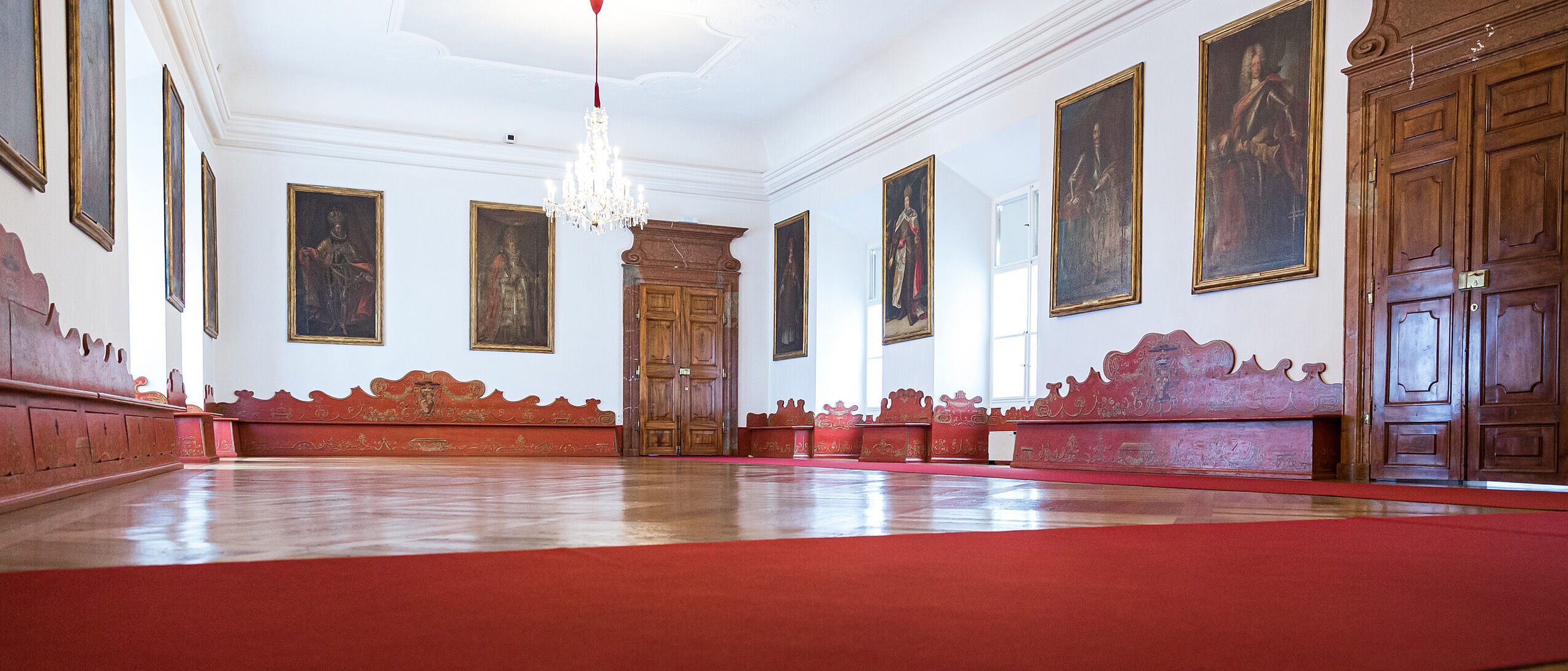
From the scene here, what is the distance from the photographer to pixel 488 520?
2844mm

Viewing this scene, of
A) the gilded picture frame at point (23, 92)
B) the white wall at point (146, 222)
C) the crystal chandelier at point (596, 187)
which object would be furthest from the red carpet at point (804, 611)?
the crystal chandelier at point (596, 187)

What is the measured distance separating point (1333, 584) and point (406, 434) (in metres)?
13.0

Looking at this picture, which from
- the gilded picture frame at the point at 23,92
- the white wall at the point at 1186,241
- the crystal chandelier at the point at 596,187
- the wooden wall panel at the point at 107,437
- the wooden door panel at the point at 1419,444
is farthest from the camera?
the crystal chandelier at the point at 596,187

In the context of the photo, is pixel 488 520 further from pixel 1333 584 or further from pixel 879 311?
pixel 879 311

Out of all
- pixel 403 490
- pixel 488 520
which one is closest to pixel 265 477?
pixel 403 490

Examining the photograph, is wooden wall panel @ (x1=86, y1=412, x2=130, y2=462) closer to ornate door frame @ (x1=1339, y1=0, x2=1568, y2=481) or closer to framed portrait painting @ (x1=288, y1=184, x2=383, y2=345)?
ornate door frame @ (x1=1339, y1=0, x2=1568, y2=481)

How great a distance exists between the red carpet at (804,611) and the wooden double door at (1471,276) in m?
4.42

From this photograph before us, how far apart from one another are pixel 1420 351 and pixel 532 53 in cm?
965

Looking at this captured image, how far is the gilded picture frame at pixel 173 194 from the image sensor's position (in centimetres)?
836

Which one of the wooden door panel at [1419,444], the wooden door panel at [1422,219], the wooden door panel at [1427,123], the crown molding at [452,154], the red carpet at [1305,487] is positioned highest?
the crown molding at [452,154]

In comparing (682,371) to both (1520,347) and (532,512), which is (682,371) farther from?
(532,512)

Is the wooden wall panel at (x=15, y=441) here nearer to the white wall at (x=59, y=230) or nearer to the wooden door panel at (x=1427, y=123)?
the white wall at (x=59, y=230)

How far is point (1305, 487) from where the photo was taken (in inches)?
217

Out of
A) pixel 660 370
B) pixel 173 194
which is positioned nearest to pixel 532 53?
pixel 173 194
